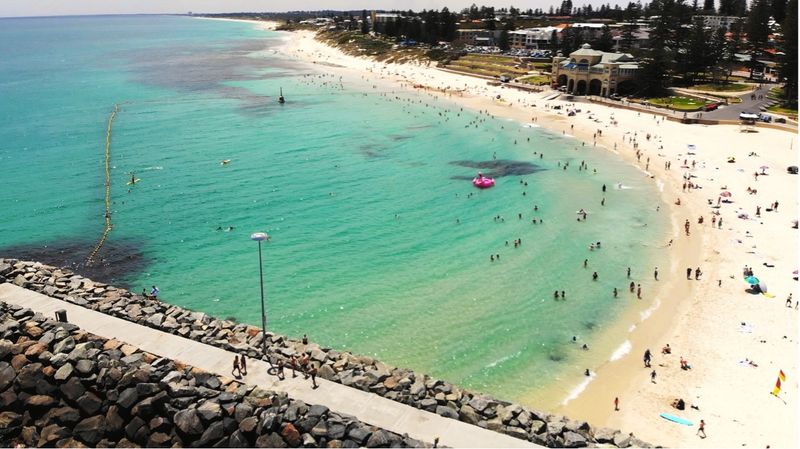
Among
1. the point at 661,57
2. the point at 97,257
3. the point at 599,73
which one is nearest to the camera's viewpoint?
the point at 97,257

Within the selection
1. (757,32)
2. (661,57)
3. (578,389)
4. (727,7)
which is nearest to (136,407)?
Result: (578,389)

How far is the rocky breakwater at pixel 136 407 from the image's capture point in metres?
18.9

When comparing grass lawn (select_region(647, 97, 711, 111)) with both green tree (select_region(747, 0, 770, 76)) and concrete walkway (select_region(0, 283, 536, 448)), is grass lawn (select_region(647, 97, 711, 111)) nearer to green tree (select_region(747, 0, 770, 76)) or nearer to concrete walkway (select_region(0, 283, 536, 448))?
green tree (select_region(747, 0, 770, 76))

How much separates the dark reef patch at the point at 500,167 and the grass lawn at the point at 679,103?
32583 millimetres

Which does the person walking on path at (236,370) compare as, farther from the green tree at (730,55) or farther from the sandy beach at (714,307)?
the green tree at (730,55)

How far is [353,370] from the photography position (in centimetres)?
2275

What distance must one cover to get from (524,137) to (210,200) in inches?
1613

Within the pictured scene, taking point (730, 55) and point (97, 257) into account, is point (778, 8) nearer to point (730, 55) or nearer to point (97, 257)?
point (730, 55)

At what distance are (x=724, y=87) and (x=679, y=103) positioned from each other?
13355mm

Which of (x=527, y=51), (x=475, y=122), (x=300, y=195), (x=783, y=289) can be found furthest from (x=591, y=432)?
(x=527, y=51)

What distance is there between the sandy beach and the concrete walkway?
23.7 feet

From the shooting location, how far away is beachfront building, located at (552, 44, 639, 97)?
91.0 meters

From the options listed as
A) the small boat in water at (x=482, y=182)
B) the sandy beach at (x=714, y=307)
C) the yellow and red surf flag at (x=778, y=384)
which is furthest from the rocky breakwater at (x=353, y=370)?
the small boat in water at (x=482, y=182)

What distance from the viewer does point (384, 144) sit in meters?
72.2
